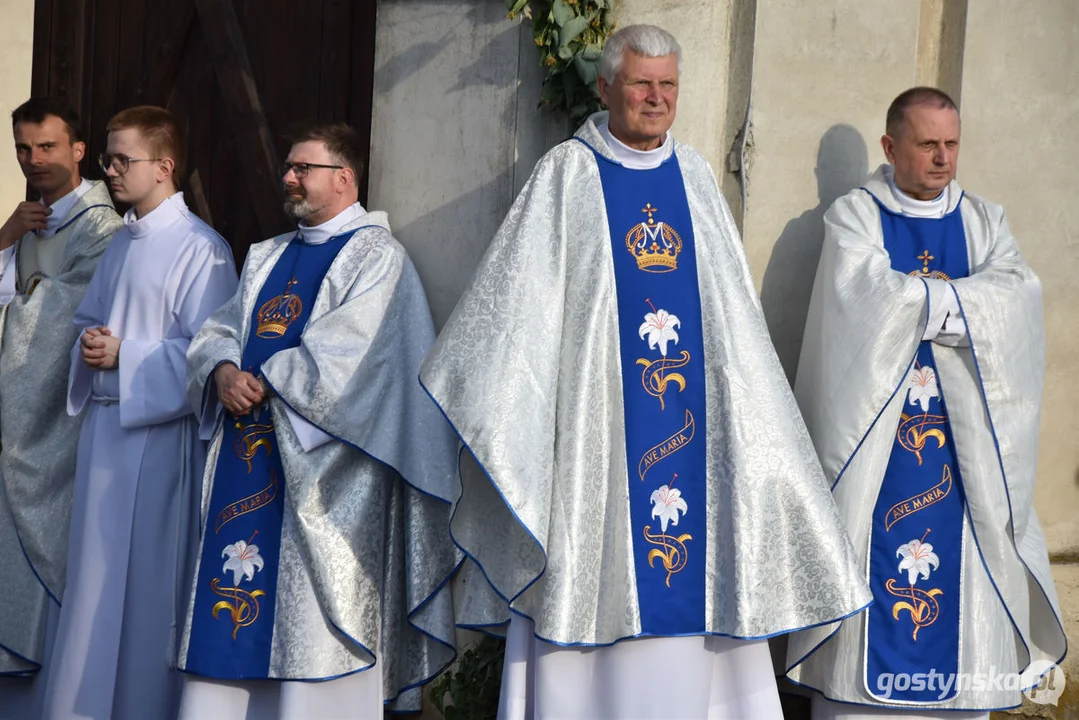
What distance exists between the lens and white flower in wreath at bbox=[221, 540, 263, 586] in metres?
4.93

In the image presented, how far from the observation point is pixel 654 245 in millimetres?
4801

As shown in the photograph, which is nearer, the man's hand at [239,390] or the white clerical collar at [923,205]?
the man's hand at [239,390]

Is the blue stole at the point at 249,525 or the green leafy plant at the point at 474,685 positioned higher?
the blue stole at the point at 249,525

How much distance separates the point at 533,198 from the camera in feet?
15.6

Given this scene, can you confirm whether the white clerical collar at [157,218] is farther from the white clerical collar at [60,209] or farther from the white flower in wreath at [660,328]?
the white flower in wreath at [660,328]

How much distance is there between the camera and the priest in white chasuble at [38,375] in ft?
18.7

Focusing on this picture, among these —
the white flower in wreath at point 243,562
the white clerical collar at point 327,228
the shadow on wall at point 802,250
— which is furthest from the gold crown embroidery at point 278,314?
the shadow on wall at point 802,250

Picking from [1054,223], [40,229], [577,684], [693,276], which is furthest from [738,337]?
[40,229]

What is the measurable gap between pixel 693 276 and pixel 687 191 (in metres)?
0.29

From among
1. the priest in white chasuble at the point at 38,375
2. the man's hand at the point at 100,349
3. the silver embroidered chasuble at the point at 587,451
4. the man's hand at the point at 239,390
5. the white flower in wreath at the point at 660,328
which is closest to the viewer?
the silver embroidered chasuble at the point at 587,451

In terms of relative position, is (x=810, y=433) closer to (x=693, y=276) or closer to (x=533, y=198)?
(x=693, y=276)

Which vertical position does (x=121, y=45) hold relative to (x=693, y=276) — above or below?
above

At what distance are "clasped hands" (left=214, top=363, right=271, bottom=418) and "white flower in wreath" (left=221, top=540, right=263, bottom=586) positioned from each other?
43 cm

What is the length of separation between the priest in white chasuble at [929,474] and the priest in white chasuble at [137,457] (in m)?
2.07
